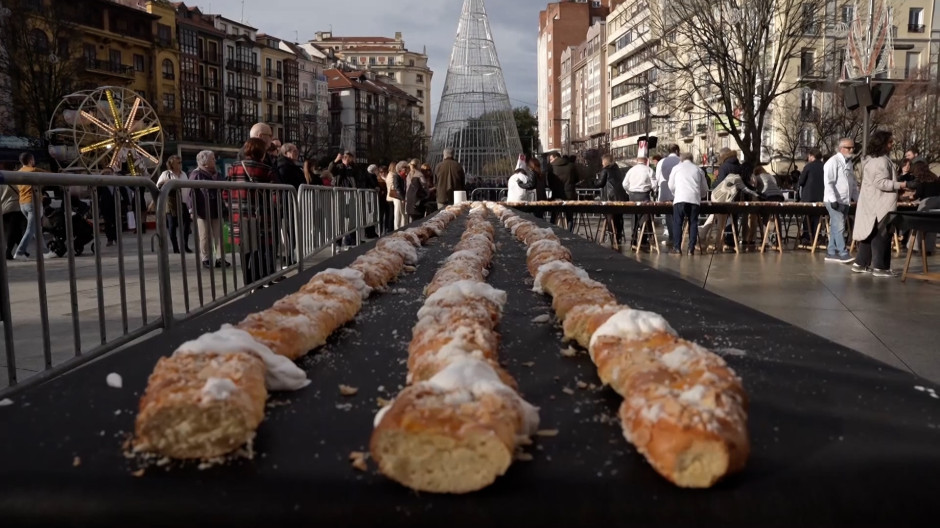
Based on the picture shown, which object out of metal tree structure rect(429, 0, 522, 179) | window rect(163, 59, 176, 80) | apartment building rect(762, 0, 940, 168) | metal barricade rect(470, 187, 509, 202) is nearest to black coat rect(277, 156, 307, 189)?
metal barricade rect(470, 187, 509, 202)

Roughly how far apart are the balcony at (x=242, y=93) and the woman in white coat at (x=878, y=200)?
7314 cm

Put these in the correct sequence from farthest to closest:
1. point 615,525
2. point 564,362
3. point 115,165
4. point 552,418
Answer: point 115,165
point 564,362
point 552,418
point 615,525

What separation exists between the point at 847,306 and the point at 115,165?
17729 millimetres

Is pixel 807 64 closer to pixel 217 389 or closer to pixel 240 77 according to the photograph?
pixel 217 389

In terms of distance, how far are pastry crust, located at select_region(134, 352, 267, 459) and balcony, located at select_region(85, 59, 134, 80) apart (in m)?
59.3

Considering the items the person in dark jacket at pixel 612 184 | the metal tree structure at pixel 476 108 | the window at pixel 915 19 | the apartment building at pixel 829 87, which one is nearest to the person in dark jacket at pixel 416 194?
the person in dark jacket at pixel 612 184

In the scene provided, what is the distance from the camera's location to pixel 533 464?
41.5 inches

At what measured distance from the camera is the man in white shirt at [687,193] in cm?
1203

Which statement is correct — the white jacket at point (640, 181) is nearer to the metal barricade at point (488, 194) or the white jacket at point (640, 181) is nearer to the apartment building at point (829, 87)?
the metal barricade at point (488, 194)

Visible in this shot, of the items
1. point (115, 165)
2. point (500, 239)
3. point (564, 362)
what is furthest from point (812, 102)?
point (564, 362)

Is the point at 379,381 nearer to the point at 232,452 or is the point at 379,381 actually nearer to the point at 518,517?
the point at 232,452

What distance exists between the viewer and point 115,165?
18.3m

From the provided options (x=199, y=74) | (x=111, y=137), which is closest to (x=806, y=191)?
(x=111, y=137)

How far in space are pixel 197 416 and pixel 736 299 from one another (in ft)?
24.7
